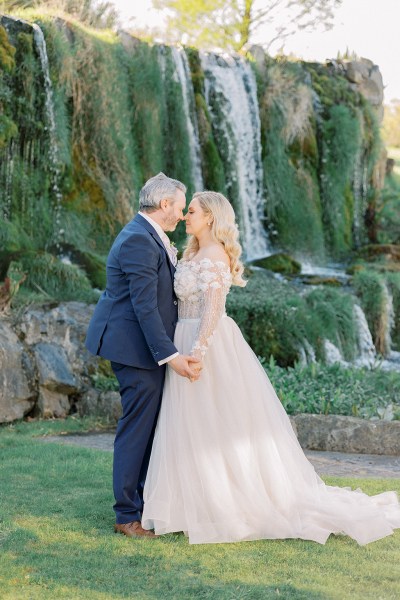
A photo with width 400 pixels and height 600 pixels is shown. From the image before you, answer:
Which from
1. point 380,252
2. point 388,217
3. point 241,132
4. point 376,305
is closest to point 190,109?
point 241,132

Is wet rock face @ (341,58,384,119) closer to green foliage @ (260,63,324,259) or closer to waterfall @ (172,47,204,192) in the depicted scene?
green foliage @ (260,63,324,259)

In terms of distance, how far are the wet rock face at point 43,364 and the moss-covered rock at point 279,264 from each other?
17.7ft

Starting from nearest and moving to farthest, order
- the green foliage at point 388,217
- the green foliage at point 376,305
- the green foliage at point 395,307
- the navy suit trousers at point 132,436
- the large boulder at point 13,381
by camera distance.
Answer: the navy suit trousers at point 132,436 → the large boulder at point 13,381 → the green foliage at point 376,305 → the green foliage at point 395,307 → the green foliage at point 388,217

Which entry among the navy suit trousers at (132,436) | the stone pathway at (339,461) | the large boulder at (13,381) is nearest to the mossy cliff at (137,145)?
the large boulder at (13,381)

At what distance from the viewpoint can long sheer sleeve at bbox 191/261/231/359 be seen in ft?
14.9

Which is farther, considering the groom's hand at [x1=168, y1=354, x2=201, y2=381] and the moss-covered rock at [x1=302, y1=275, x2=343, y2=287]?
the moss-covered rock at [x1=302, y1=275, x2=343, y2=287]

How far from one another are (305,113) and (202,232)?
471 inches

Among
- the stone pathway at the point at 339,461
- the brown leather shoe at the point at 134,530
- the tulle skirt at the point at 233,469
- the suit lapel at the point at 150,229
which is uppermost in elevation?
the suit lapel at the point at 150,229

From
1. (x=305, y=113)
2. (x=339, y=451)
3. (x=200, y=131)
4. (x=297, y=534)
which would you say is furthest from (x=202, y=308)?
(x=305, y=113)

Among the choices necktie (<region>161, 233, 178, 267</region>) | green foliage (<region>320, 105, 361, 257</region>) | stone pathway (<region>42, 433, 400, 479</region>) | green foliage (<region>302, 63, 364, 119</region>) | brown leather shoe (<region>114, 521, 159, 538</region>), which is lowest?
stone pathway (<region>42, 433, 400, 479</region>)

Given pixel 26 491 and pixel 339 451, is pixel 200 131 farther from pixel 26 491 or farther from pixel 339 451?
pixel 26 491

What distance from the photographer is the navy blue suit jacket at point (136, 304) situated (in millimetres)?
4375

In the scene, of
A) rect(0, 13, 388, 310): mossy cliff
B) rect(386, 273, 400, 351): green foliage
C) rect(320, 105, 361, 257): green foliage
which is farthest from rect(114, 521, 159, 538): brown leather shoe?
rect(320, 105, 361, 257): green foliage

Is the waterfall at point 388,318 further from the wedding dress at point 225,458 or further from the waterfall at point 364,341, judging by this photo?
the wedding dress at point 225,458
